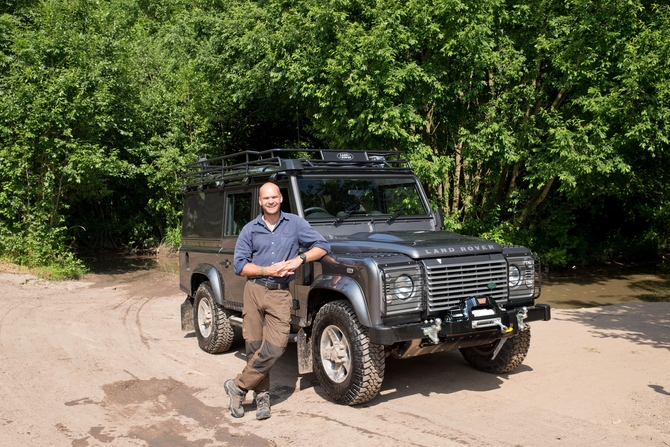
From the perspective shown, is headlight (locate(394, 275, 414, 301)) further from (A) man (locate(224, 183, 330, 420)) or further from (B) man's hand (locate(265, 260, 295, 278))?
(B) man's hand (locate(265, 260, 295, 278))

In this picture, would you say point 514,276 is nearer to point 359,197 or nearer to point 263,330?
point 359,197

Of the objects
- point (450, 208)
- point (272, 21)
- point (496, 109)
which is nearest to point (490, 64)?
point (496, 109)

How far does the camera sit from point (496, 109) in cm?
1430

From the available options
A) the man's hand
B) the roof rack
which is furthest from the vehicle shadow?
the roof rack

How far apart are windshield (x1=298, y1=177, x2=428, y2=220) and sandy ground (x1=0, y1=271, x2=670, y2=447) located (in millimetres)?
1798

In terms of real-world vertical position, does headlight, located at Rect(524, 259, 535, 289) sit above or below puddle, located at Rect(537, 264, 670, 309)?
above

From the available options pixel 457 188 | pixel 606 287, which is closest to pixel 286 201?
pixel 457 188

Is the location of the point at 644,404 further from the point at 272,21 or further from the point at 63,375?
the point at 272,21

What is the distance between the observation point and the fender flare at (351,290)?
5293 mm

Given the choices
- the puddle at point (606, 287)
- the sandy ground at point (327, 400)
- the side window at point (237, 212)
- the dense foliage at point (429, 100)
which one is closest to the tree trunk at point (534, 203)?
the dense foliage at point (429, 100)

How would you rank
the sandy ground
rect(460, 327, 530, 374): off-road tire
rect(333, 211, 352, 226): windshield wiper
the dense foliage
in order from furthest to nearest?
the dense foliage < rect(333, 211, 352, 226): windshield wiper < rect(460, 327, 530, 374): off-road tire < the sandy ground

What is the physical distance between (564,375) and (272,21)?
12.5 m

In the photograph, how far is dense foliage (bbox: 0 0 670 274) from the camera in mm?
12656

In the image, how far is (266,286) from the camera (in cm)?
537
